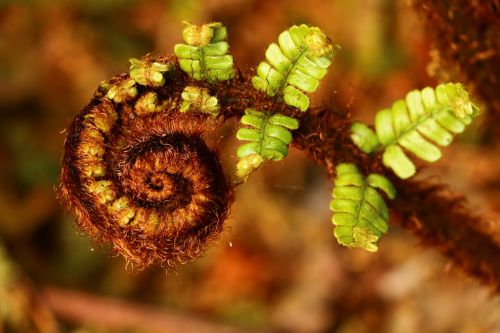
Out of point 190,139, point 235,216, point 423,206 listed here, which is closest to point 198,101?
point 190,139

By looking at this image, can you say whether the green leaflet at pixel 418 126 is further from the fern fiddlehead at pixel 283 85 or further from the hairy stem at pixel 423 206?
the fern fiddlehead at pixel 283 85

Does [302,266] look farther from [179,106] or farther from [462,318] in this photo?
[179,106]

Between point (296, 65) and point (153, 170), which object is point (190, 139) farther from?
point (296, 65)

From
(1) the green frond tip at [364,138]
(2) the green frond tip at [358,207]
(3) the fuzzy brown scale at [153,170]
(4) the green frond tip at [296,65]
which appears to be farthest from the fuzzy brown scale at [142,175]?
(1) the green frond tip at [364,138]

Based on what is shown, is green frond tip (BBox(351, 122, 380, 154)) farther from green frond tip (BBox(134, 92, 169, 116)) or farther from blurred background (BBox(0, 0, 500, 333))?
blurred background (BBox(0, 0, 500, 333))

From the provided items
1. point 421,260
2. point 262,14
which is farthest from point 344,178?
point 262,14

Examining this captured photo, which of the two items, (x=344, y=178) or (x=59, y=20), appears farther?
(x=59, y=20)
